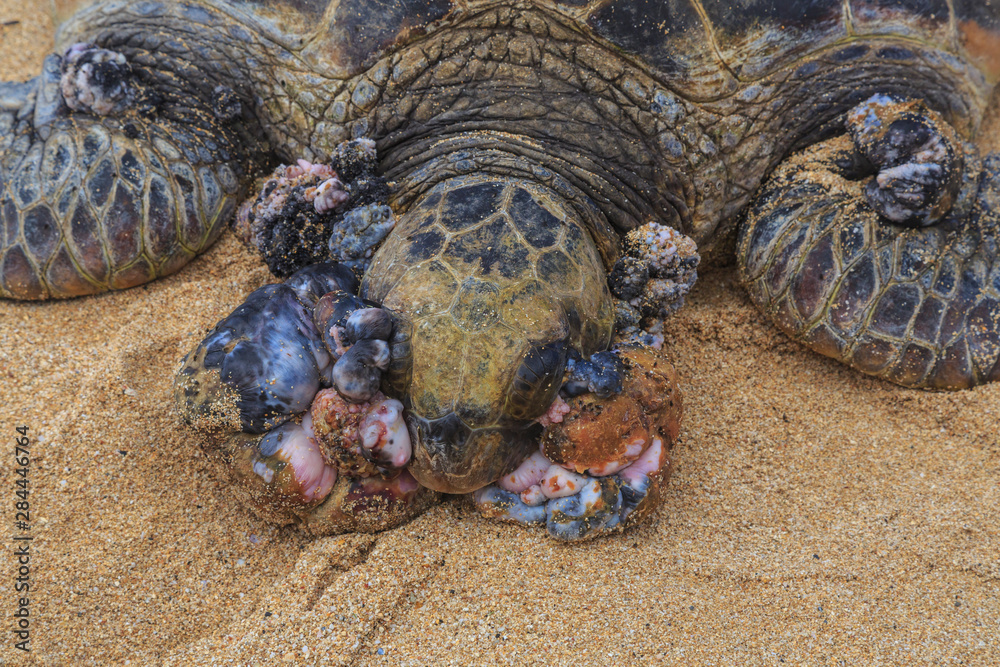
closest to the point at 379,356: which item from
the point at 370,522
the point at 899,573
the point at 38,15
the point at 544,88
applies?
the point at 370,522

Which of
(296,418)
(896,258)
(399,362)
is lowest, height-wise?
(296,418)

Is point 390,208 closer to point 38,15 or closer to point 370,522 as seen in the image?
point 370,522

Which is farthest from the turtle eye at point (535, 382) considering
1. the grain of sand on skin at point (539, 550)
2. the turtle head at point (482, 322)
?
the grain of sand on skin at point (539, 550)

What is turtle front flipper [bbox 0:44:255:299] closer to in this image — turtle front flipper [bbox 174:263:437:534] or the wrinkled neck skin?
the wrinkled neck skin

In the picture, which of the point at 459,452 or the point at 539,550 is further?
the point at 539,550

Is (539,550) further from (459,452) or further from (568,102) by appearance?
(568,102)

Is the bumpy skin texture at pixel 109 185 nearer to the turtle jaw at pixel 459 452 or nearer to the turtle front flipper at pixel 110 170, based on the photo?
the turtle front flipper at pixel 110 170

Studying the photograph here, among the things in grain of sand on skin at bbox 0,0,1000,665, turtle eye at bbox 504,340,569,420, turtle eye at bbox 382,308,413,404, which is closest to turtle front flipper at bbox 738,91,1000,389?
grain of sand on skin at bbox 0,0,1000,665

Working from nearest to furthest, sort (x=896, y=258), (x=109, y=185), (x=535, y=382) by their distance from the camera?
(x=535, y=382) < (x=896, y=258) < (x=109, y=185)

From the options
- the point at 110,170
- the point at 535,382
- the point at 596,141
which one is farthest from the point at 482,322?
the point at 110,170
